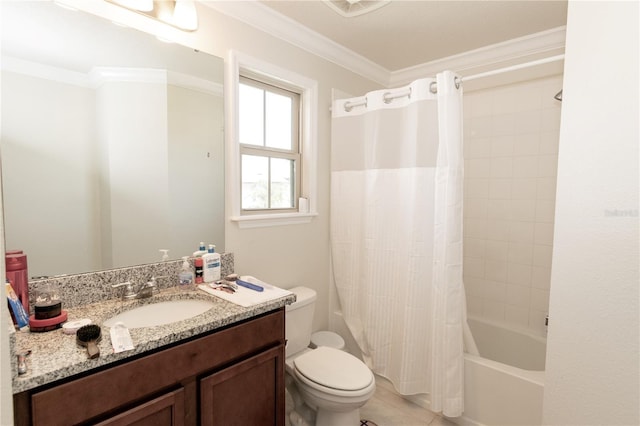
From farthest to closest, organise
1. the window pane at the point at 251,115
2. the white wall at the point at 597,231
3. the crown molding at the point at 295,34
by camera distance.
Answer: the window pane at the point at 251,115, the crown molding at the point at 295,34, the white wall at the point at 597,231

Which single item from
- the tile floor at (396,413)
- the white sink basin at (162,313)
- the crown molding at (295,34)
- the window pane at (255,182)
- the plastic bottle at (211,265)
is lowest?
the tile floor at (396,413)

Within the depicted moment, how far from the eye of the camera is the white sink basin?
1290 millimetres

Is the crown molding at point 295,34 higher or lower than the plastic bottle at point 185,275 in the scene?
higher

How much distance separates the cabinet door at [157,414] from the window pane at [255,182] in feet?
3.66

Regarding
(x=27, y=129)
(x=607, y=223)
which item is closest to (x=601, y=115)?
(x=607, y=223)

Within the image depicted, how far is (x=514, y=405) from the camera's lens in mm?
1685

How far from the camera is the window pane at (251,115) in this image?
1956 mm

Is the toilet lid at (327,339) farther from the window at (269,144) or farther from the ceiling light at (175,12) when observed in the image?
the ceiling light at (175,12)

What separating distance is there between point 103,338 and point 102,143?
82 centimetres

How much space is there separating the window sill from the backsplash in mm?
363

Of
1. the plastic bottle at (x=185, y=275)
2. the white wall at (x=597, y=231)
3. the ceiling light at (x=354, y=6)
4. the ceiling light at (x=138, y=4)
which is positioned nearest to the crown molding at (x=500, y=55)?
the ceiling light at (x=354, y=6)

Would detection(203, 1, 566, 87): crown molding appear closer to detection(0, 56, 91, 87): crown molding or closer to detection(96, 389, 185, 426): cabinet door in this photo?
detection(0, 56, 91, 87): crown molding

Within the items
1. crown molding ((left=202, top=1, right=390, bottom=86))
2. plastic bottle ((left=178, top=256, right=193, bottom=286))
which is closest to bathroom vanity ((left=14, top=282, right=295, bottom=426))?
plastic bottle ((left=178, top=256, right=193, bottom=286))

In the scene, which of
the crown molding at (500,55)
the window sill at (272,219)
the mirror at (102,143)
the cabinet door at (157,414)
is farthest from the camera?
the crown molding at (500,55)
